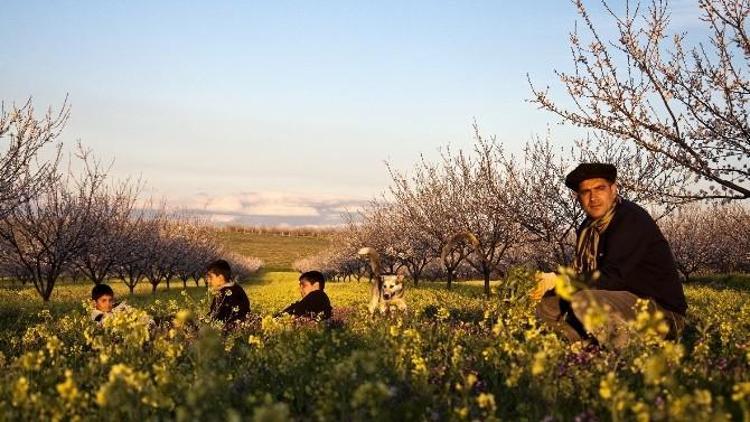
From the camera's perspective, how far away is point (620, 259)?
725 cm

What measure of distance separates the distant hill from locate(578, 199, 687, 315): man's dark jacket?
90217 millimetres

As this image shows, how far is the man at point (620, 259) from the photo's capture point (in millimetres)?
7160

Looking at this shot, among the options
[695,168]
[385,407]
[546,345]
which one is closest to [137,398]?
[385,407]

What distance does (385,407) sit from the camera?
13.9ft

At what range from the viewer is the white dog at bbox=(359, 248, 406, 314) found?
11555 mm

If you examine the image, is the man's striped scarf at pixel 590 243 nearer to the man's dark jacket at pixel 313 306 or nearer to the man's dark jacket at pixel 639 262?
the man's dark jacket at pixel 639 262

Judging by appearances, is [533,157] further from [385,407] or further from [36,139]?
[385,407]

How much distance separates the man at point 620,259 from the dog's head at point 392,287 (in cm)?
475

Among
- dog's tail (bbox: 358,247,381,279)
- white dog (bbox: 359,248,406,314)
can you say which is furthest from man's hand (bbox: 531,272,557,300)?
white dog (bbox: 359,248,406,314)

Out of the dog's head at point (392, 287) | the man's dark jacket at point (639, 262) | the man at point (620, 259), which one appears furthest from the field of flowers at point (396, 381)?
the dog's head at point (392, 287)

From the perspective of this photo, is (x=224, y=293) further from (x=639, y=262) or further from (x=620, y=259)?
(x=639, y=262)

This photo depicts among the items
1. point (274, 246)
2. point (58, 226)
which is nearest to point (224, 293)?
point (58, 226)

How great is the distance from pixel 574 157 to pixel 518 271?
16.8 metres

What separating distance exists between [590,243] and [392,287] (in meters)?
5.25
